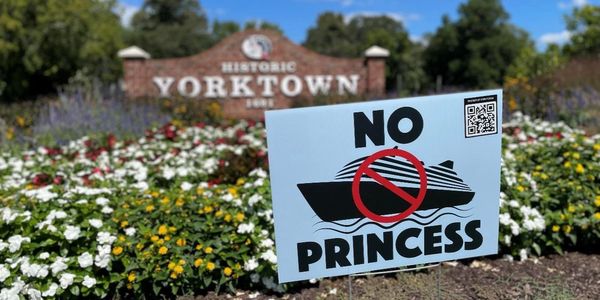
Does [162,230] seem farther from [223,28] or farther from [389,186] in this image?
[223,28]

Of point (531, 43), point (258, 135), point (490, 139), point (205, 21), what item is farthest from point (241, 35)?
point (205, 21)

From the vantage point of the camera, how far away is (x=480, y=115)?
2236mm

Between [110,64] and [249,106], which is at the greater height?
[110,64]

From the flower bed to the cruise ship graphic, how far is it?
882 millimetres

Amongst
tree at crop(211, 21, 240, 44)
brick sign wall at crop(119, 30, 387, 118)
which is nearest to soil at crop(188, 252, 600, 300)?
brick sign wall at crop(119, 30, 387, 118)

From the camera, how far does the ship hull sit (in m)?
2.14

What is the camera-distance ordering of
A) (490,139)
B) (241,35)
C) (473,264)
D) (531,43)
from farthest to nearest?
(531,43) < (241,35) < (473,264) < (490,139)

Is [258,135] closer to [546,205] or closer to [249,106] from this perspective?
[546,205]

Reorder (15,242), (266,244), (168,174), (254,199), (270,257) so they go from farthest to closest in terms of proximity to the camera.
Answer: (168,174) → (254,199) → (266,244) → (270,257) → (15,242)

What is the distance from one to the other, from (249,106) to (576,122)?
802cm

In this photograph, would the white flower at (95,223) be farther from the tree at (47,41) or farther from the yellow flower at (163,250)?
the tree at (47,41)

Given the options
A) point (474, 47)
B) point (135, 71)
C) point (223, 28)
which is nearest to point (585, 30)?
point (474, 47)

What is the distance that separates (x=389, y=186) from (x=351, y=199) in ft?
0.59

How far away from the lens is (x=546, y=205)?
3570 mm
